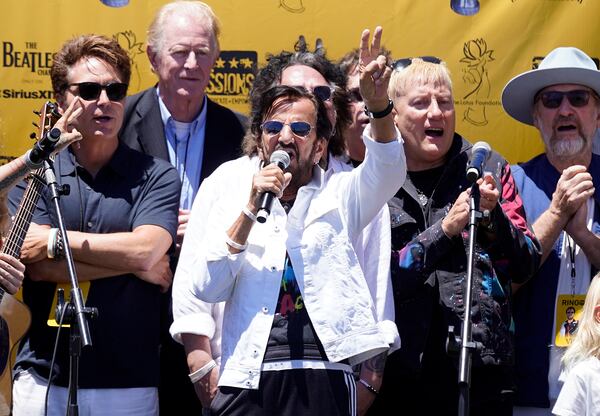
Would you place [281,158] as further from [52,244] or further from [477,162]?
[52,244]

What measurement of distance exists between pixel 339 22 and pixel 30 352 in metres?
2.50

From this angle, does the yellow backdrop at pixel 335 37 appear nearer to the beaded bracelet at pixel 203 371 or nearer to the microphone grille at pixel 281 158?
the microphone grille at pixel 281 158

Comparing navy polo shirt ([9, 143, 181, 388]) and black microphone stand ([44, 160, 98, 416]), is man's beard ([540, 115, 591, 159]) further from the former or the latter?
black microphone stand ([44, 160, 98, 416])

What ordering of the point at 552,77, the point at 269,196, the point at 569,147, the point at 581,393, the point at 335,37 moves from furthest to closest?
the point at 335,37 < the point at 552,77 < the point at 569,147 < the point at 581,393 < the point at 269,196

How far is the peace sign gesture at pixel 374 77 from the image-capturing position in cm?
410

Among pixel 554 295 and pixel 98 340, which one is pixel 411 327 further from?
pixel 98 340

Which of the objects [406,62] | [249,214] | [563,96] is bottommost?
[249,214]

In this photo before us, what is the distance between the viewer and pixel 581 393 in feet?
15.1

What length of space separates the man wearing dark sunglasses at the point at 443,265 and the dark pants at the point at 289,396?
0.71 m

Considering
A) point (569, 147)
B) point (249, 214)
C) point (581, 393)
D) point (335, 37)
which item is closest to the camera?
point (249, 214)

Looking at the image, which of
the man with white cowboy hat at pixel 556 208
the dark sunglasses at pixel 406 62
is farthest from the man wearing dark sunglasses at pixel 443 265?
the man with white cowboy hat at pixel 556 208

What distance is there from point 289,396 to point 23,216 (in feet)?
4.50

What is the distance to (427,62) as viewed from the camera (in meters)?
5.21

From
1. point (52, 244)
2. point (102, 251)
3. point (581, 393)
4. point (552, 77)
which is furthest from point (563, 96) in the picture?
point (52, 244)
